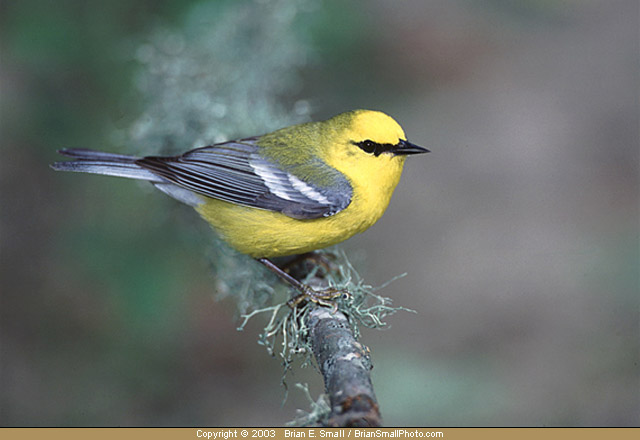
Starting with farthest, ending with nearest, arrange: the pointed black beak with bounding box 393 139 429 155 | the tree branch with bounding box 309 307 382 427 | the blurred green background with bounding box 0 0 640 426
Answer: the blurred green background with bounding box 0 0 640 426, the pointed black beak with bounding box 393 139 429 155, the tree branch with bounding box 309 307 382 427

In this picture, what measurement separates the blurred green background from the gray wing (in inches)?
11.9

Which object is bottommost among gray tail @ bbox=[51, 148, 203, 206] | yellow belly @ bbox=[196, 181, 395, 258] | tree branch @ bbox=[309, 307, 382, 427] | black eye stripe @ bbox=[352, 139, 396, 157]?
tree branch @ bbox=[309, 307, 382, 427]

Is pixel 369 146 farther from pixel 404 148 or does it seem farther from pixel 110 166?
pixel 110 166

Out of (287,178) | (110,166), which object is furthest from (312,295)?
(110,166)

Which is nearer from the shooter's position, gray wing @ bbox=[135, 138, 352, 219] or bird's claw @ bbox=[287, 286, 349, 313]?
bird's claw @ bbox=[287, 286, 349, 313]

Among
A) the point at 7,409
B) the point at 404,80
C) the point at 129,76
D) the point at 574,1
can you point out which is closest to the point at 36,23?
the point at 129,76

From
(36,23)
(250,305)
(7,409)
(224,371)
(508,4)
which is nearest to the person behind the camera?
(36,23)

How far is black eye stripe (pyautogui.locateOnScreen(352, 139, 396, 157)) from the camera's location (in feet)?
11.0

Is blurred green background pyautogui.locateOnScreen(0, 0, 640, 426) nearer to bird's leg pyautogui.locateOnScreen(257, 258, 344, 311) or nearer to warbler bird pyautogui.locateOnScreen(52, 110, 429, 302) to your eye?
warbler bird pyautogui.locateOnScreen(52, 110, 429, 302)

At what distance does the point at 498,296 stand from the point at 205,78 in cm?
366

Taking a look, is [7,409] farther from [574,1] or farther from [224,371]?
[574,1]

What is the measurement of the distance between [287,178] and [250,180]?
0.71 feet

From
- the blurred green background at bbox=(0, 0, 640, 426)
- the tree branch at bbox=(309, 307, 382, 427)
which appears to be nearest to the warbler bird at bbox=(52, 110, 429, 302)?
the blurred green background at bbox=(0, 0, 640, 426)

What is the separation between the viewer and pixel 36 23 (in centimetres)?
335
